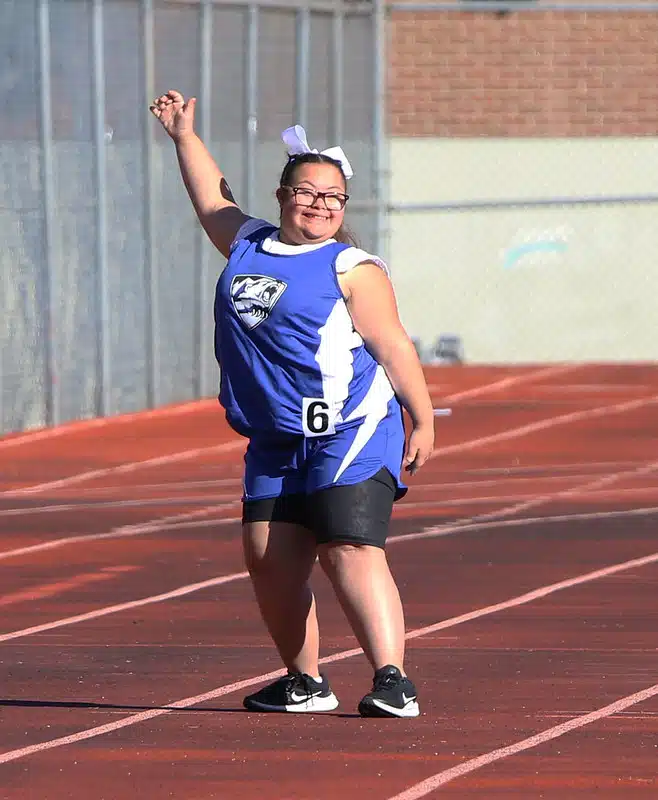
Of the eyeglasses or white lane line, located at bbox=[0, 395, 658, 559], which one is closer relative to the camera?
the eyeglasses

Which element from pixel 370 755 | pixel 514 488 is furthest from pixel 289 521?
pixel 514 488

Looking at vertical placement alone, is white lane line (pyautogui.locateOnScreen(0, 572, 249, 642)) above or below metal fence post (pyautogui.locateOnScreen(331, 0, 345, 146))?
below

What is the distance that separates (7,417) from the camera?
56.5 feet

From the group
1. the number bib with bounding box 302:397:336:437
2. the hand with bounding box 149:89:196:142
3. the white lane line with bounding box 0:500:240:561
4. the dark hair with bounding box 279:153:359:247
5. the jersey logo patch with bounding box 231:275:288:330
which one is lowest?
the white lane line with bounding box 0:500:240:561

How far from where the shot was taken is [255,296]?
648cm

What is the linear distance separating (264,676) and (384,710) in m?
1.04

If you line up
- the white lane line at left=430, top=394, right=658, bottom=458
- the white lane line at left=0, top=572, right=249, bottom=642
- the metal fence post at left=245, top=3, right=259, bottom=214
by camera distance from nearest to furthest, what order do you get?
the white lane line at left=0, top=572, right=249, bottom=642 → the white lane line at left=430, top=394, right=658, bottom=458 → the metal fence post at left=245, top=3, right=259, bottom=214

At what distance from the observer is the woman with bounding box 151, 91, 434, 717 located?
648 cm

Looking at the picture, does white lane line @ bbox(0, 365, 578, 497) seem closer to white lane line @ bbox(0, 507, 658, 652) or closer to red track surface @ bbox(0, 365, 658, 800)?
red track surface @ bbox(0, 365, 658, 800)

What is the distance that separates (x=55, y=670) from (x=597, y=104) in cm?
1993

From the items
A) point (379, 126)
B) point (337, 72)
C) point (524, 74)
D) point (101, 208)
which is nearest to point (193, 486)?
point (101, 208)

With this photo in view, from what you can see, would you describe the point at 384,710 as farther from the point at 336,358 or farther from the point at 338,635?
the point at 338,635

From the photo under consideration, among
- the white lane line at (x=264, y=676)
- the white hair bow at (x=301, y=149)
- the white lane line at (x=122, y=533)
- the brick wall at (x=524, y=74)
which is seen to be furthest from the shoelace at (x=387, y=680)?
the brick wall at (x=524, y=74)

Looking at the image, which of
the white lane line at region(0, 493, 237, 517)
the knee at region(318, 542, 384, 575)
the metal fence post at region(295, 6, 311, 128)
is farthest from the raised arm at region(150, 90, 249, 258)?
the metal fence post at region(295, 6, 311, 128)
